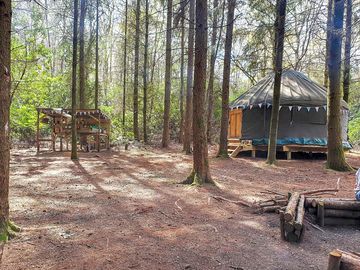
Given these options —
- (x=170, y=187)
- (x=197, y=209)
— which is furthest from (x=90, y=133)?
(x=197, y=209)

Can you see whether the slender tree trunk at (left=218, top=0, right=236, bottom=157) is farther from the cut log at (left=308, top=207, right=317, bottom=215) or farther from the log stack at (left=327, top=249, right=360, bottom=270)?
the log stack at (left=327, top=249, right=360, bottom=270)

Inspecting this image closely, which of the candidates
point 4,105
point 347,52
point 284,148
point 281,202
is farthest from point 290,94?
point 4,105

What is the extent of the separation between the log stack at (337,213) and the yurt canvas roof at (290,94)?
9.00m

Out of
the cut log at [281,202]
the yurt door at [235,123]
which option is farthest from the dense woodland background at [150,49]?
the cut log at [281,202]

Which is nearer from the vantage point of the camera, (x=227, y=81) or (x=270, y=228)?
(x=270, y=228)

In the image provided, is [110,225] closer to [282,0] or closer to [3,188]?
[3,188]

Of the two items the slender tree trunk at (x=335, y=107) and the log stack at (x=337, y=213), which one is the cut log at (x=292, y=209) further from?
the slender tree trunk at (x=335, y=107)

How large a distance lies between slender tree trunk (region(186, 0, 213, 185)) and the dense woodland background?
1.08 ft

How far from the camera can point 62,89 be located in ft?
69.9

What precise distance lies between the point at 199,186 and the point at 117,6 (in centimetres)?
1695

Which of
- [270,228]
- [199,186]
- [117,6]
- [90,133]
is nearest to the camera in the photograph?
[270,228]

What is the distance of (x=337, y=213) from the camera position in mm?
4801

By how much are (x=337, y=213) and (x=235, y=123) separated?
11.1 metres

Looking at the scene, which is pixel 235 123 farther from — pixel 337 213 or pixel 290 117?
pixel 337 213
